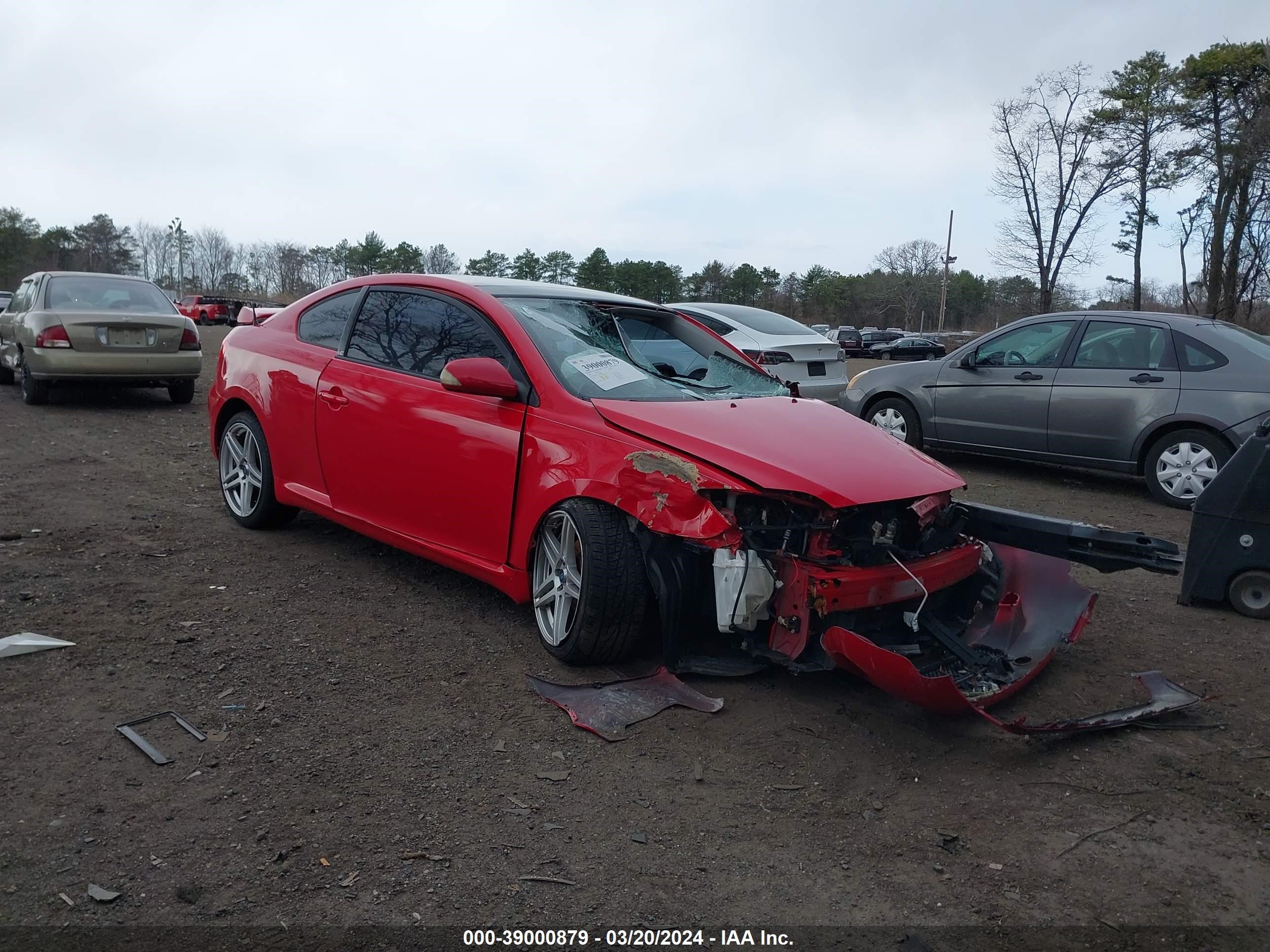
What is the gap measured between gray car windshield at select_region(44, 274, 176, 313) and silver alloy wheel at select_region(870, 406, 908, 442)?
8104mm

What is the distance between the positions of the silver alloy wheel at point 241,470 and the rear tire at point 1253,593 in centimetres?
527

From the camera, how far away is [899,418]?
30.9 feet

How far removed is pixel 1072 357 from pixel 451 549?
6.17 metres

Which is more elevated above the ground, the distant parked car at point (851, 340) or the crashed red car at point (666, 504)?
the distant parked car at point (851, 340)

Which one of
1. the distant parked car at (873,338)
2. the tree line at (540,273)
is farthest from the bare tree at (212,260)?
the distant parked car at (873,338)

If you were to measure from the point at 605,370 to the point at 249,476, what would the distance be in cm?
265

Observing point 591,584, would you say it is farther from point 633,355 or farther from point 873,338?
point 873,338

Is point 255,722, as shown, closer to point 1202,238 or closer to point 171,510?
point 171,510

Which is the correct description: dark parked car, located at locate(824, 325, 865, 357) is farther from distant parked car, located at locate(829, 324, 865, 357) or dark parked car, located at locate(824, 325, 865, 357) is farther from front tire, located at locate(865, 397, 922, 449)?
front tire, located at locate(865, 397, 922, 449)

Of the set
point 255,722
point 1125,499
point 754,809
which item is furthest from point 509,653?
point 1125,499

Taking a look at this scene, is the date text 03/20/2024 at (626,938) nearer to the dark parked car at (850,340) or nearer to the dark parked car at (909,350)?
the dark parked car at (909,350)

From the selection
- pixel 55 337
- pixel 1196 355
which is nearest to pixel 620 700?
pixel 1196 355

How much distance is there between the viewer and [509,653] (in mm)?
4066

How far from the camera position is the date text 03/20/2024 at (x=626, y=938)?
2.30 m
